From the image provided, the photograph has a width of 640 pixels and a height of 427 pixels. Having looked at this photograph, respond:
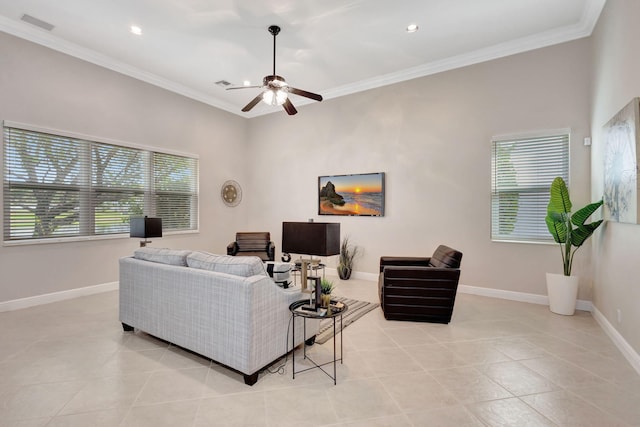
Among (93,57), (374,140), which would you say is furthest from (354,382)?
(93,57)

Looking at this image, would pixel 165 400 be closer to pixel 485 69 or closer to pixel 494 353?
pixel 494 353

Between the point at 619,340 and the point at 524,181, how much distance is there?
2.23 meters

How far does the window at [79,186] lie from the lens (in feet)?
12.9

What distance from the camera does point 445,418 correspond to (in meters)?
1.91

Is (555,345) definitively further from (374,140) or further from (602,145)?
(374,140)

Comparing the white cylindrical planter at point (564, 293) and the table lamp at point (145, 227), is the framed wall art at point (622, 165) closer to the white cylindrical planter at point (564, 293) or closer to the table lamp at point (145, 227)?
the white cylindrical planter at point (564, 293)

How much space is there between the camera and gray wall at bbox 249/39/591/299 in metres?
4.07

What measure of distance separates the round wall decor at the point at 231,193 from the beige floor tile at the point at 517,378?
571 centimetres

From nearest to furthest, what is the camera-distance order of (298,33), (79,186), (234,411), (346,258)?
(234,411), (298,33), (79,186), (346,258)

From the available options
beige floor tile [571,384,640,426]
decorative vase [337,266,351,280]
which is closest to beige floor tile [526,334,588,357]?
beige floor tile [571,384,640,426]

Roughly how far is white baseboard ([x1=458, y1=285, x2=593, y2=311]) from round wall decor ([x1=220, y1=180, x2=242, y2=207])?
196 inches

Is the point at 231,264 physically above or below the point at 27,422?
above

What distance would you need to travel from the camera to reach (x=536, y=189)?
424 cm

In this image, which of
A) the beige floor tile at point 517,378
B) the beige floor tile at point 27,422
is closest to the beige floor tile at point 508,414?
the beige floor tile at point 517,378
